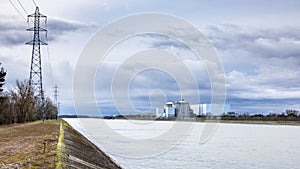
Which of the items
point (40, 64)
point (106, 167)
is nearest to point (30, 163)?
point (106, 167)

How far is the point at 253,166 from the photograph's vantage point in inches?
1051

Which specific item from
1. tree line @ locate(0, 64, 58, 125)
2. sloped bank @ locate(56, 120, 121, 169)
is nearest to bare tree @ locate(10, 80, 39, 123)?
tree line @ locate(0, 64, 58, 125)

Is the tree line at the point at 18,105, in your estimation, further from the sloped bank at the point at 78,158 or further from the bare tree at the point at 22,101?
the sloped bank at the point at 78,158

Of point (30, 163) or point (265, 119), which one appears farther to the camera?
point (265, 119)

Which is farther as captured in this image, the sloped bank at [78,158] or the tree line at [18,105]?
the tree line at [18,105]

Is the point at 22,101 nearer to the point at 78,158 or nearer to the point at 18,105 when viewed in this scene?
the point at 18,105

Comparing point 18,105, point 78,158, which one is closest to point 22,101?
point 18,105

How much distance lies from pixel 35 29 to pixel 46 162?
5407 cm

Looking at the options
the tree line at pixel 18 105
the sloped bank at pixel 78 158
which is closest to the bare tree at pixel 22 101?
the tree line at pixel 18 105

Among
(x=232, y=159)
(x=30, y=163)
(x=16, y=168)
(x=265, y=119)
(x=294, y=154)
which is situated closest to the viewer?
(x=16, y=168)

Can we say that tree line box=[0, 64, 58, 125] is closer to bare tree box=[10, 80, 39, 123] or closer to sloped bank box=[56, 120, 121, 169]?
bare tree box=[10, 80, 39, 123]

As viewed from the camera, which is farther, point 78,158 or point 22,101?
point 22,101

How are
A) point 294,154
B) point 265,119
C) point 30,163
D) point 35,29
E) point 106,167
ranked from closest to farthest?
point 30,163, point 106,167, point 294,154, point 35,29, point 265,119

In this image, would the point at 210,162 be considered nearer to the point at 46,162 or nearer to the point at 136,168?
the point at 136,168
